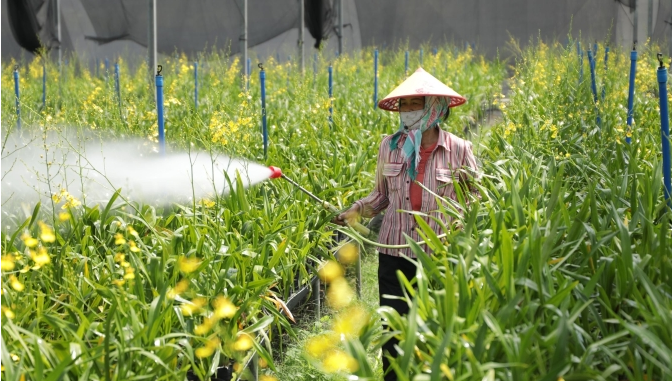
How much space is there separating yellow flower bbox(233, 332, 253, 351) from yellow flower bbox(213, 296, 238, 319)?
0.08 m

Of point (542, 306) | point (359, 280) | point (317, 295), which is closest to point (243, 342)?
point (542, 306)

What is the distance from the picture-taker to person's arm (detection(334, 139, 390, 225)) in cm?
330

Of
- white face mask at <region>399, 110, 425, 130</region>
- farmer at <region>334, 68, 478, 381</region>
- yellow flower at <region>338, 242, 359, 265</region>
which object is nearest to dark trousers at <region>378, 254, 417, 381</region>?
farmer at <region>334, 68, 478, 381</region>

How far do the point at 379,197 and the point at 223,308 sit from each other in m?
1.18

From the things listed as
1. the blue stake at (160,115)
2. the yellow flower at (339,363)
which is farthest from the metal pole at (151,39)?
the yellow flower at (339,363)

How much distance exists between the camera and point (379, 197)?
337 centimetres

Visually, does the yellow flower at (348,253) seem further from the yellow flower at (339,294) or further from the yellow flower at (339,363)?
the yellow flower at (339,363)

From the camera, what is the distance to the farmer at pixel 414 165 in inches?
125

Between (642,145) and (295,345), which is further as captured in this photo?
(642,145)

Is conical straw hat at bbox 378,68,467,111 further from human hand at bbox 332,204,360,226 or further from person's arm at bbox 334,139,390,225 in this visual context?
human hand at bbox 332,204,360,226

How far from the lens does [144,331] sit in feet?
7.06

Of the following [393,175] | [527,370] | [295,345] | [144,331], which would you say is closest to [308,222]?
[295,345]

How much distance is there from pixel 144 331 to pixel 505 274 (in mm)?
951

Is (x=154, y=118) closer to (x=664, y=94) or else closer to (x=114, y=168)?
(x=114, y=168)
